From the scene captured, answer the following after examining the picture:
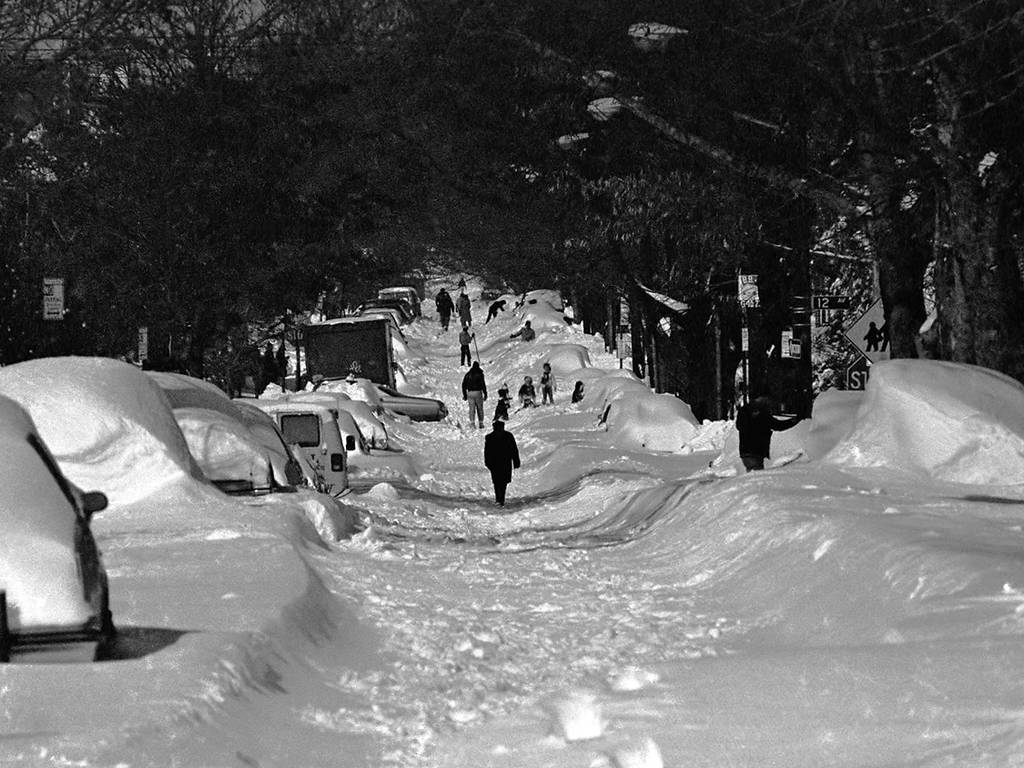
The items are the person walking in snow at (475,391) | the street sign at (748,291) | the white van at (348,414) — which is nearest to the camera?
the street sign at (748,291)

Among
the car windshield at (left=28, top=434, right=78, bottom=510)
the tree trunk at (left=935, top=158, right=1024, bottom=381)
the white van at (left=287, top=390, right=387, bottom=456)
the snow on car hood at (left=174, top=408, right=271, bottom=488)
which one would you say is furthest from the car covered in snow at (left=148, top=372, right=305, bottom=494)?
the white van at (left=287, top=390, right=387, bottom=456)

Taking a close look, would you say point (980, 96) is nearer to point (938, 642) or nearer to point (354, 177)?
point (938, 642)

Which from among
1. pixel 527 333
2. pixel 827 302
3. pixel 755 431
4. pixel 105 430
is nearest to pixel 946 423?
pixel 755 431

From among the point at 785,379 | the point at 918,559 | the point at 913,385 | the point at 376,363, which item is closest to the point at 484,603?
the point at 918,559

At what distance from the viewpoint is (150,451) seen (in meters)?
16.9

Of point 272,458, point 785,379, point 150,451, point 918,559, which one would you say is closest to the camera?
point 918,559

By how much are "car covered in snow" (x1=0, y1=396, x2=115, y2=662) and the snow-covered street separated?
137mm

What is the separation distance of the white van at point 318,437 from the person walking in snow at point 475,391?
20.6 meters

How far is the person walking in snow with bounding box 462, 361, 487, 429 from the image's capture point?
4712 cm

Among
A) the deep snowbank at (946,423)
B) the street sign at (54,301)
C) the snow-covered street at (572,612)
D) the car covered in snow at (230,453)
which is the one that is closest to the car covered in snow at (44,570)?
the snow-covered street at (572,612)

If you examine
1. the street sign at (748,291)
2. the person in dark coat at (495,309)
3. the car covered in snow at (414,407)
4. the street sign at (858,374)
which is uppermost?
the person in dark coat at (495,309)

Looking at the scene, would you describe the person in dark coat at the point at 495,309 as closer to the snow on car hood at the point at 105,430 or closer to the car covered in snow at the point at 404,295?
the car covered in snow at the point at 404,295

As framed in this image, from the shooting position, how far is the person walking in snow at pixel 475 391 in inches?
1855

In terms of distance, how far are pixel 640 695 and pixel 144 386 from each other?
31.2ft
